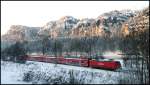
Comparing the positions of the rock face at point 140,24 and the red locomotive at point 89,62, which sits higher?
the rock face at point 140,24

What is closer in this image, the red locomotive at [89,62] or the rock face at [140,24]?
the red locomotive at [89,62]

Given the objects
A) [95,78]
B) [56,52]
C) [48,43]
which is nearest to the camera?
[95,78]

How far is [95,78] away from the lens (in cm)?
3862

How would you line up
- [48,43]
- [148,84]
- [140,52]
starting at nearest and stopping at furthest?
[148,84] → [140,52] → [48,43]

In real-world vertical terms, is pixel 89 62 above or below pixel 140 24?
below

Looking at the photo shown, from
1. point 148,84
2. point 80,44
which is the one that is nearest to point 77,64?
point 148,84

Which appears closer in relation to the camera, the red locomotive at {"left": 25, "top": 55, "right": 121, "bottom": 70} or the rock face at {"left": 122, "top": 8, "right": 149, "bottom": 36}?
the red locomotive at {"left": 25, "top": 55, "right": 121, "bottom": 70}

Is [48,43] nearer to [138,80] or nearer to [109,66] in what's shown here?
[109,66]

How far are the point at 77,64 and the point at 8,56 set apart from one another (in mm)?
26834

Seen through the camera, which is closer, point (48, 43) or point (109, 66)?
point (109, 66)

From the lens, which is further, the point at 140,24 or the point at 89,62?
the point at 140,24

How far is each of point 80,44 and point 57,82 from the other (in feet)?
200

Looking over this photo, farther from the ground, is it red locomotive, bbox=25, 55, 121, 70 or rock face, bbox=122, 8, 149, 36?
rock face, bbox=122, 8, 149, 36

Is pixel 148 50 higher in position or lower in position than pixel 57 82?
higher
